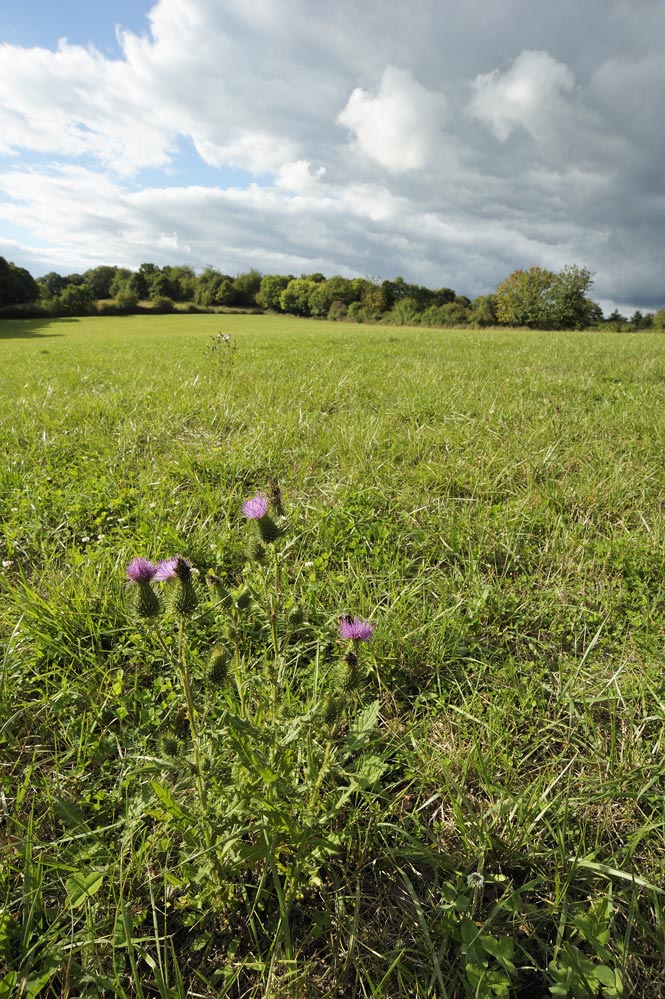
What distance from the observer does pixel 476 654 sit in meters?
2.16

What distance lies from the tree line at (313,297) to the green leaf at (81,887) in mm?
68714

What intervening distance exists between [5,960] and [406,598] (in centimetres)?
185

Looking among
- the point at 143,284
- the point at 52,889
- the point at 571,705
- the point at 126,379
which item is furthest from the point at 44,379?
the point at 143,284

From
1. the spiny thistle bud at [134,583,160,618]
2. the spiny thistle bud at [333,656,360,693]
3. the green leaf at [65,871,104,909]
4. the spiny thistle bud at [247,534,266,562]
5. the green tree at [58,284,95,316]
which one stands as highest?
the green tree at [58,284,95,316]

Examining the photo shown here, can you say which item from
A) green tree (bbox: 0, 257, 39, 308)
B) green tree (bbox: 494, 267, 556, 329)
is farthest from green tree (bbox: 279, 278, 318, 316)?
green tree (bbox: 0, 257, 39, 308)

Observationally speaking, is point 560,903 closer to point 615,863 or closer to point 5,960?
point 615,863

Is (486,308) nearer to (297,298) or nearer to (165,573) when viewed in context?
(297,298)

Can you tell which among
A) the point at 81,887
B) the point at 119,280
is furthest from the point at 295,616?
the point at 119,280

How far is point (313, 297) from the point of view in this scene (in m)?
86.9

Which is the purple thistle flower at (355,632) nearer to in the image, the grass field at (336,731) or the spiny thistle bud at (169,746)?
the grass field at (336,731)

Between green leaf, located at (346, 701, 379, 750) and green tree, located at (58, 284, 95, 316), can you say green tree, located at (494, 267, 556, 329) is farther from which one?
green leaf, located at (346, 701, 379, 750)

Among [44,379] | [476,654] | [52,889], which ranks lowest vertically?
[52,889]

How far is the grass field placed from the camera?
1.24 metres

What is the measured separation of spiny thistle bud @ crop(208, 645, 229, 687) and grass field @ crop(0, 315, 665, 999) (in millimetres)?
15
